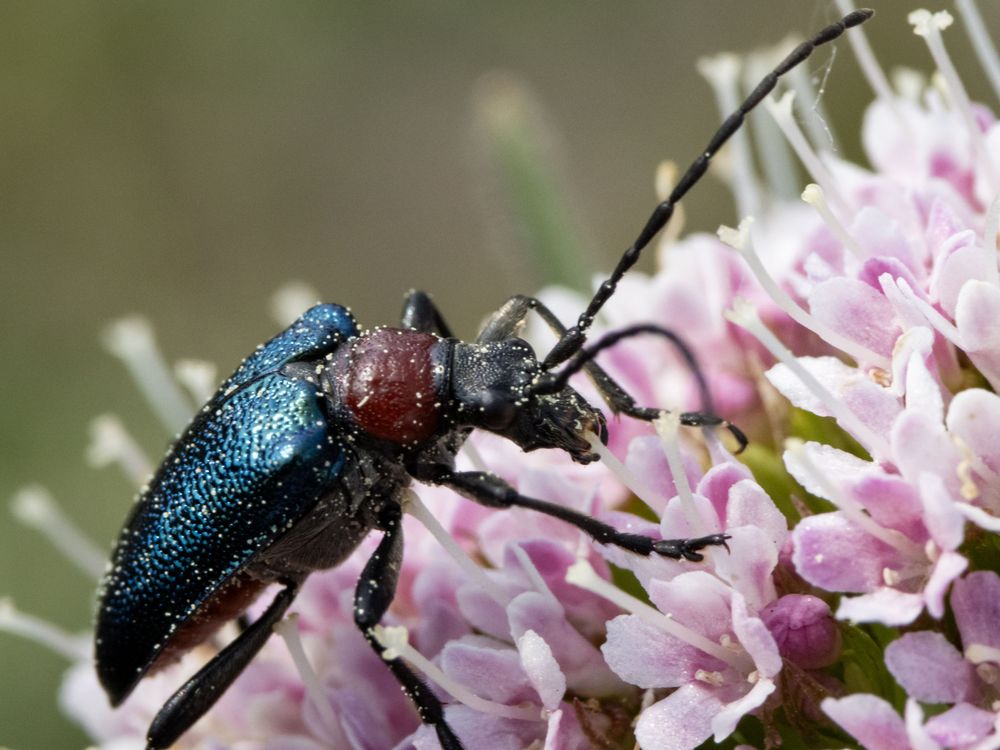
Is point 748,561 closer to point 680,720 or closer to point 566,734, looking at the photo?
point 680,720

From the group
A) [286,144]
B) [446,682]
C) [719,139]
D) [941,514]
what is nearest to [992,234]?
[719,139]

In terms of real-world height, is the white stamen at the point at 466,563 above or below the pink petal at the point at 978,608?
above

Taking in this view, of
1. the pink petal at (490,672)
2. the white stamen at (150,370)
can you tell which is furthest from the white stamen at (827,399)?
the white stamen at (150,370)

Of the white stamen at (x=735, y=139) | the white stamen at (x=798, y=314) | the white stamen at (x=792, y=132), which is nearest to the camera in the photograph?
the white stamen at (x=798, y=314)

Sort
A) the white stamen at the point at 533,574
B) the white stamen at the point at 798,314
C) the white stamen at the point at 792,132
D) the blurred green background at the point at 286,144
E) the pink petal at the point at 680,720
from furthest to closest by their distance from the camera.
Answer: the blurred green background at the point at 286,144
the white stamen at the point at 792,132
the white stamen at the point at 533,574
the white stamen at the point at 798,314
the pink petal at the point at 680,720

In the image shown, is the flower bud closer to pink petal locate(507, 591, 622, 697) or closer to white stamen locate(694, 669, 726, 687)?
white stamen locate(694, 669, 726, 687)

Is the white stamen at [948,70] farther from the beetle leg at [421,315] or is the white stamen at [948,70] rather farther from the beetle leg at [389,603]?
the beetle leg at [389,603]
